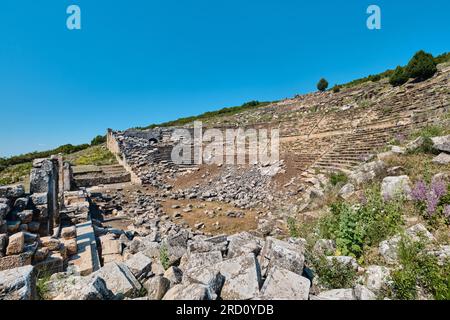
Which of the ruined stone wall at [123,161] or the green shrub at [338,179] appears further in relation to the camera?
the ruined stone wall at [123,161]

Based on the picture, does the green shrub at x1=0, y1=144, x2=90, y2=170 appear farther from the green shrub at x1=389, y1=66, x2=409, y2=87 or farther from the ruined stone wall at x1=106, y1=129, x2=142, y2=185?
the green shrub at x1=389, y1=66, x2=409, y2=87

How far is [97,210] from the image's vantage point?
10133 millimetres

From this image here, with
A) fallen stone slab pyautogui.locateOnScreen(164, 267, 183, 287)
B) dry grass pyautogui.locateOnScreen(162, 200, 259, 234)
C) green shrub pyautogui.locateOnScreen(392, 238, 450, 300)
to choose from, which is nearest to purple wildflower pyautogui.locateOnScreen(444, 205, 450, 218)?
green shrub pyautogui.locateOnScreen(392, 238, 450, 300)

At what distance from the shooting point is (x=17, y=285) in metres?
2.08

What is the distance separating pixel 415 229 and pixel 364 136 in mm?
11047

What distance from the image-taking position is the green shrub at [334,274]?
2837 mm

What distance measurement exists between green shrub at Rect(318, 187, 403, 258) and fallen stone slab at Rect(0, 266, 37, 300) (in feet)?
13.6

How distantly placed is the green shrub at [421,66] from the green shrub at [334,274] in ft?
86.7

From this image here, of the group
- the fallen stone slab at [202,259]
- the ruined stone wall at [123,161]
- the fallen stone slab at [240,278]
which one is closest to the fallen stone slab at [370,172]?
the fallen stone slab at [240,278]

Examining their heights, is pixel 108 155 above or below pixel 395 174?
above

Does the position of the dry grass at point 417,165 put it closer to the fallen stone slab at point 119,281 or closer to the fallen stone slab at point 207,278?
the fallen stone slab at point 207,278

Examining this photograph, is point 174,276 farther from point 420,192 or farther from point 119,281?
point 420,192
